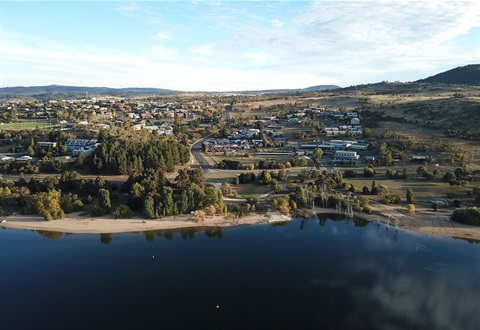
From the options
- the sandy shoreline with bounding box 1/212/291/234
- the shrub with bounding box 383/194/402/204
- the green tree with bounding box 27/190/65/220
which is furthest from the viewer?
the shrub with bounding box 383/194/402/204

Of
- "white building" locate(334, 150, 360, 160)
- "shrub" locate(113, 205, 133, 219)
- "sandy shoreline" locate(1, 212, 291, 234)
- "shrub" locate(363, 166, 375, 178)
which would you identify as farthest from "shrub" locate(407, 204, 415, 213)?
"shrub" locate(113, 205, 133, 219)

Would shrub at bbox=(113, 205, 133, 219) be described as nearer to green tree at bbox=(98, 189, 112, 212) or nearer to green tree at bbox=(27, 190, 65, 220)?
green tree at bbox=(98, 189, 112, 212)

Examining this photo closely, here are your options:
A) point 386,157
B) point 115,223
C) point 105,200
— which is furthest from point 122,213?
point 386,157

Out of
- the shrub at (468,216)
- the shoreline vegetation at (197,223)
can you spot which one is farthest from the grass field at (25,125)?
the shrub at (468,216)

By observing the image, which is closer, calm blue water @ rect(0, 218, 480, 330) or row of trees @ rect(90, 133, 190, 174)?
calm blue water @ rect(0, 218, 480, 330)

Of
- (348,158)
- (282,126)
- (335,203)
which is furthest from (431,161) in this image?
(282,126)

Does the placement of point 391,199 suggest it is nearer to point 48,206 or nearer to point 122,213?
point 122,213
